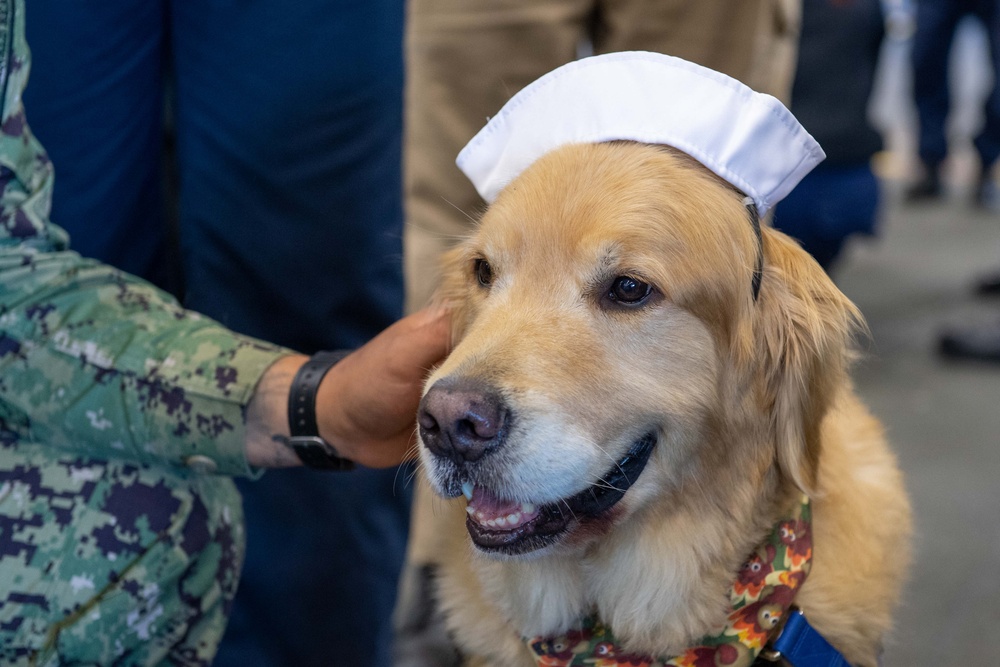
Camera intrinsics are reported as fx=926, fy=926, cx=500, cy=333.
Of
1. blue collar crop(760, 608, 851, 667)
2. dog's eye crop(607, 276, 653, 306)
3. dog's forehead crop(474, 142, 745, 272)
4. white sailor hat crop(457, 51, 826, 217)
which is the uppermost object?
white sailor hat crop(457, 51, 826, 217)

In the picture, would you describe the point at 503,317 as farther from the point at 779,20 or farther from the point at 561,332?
the point at 779,20

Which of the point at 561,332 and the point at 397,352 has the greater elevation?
the point at 561,332

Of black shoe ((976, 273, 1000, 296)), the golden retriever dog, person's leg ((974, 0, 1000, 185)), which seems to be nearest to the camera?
the golden retriever dog

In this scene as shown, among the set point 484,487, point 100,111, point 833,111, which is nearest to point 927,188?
point 833,111

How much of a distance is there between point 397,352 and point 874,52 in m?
3.95

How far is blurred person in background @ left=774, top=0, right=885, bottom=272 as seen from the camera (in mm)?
4551

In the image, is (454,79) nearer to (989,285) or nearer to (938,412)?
(938,412)

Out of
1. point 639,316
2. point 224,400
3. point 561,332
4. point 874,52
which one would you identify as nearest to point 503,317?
point 561,332

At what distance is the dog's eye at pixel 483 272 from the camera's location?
1921mm

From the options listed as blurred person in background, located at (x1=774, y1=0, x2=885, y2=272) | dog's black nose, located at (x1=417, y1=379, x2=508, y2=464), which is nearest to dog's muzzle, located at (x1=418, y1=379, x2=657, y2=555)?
dog's black nose, located at (x1=417, y1=379, x2=508, y2=464)

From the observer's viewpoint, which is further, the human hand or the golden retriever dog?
the human hand

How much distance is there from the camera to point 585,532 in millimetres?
1713

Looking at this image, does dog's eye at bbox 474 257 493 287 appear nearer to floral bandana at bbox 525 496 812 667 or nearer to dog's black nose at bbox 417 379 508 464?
dog's black nose at bbox 417 379 508 464

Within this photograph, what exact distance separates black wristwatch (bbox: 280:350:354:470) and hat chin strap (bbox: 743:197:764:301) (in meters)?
0.83
